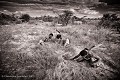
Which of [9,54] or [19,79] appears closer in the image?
[19,79]

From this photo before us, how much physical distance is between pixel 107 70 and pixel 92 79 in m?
0.76

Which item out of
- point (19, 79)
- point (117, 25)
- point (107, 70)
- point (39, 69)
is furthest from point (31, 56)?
point (117, 25)

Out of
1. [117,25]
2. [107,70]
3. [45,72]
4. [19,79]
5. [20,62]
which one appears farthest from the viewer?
[117,25]

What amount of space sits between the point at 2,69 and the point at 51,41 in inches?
109

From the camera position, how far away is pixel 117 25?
7930mm

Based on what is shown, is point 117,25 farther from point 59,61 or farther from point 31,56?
point 31,56

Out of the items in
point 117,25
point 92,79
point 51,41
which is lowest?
point 92,79

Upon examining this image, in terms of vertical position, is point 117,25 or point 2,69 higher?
point 117,25

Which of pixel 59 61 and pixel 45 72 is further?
pixel 59 61

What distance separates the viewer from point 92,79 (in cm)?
216

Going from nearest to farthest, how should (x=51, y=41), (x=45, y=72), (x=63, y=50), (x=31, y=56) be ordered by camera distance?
(x=45, y=72), (x=31, y=56), (x=63, y=50), (x=51, y=41)

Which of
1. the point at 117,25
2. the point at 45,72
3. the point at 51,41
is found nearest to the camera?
the point at 45,72

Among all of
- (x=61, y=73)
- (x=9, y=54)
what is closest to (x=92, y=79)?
(x=61, y=73)

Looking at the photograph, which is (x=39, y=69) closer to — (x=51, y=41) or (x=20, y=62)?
(x=20, y=62)
